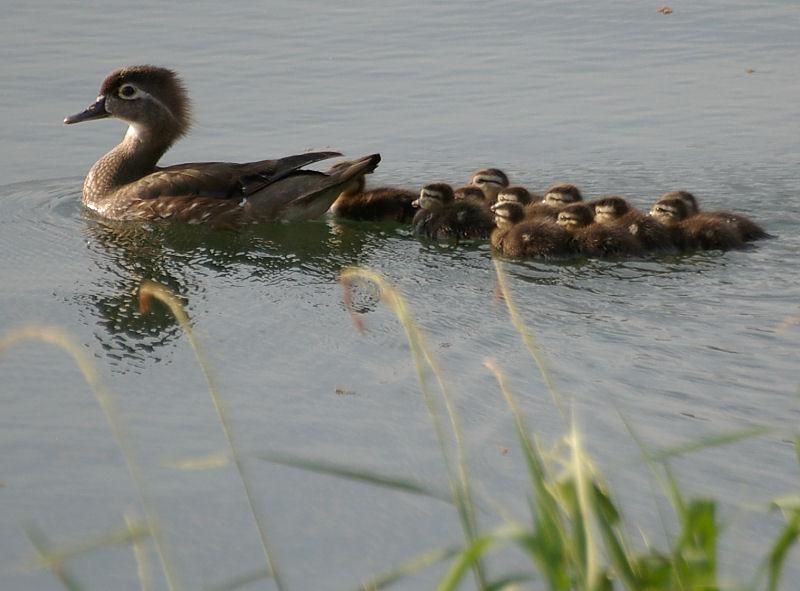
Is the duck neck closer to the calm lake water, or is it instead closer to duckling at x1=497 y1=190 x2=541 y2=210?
the calm lake water

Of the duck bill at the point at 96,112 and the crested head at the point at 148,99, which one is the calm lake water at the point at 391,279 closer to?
the duck bill at the point at 96,112

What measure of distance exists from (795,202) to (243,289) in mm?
2857

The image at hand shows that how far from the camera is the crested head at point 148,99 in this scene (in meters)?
7.74

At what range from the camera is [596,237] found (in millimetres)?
6273

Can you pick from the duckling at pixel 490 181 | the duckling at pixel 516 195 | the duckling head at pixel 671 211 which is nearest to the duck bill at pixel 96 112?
the duckling at pixel 490 181

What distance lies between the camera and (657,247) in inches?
249

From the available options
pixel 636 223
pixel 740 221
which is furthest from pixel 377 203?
pixel 740 221

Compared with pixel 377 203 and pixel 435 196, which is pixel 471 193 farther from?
pixel 377 203

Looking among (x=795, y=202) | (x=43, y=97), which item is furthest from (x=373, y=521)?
(x=43, y=97)

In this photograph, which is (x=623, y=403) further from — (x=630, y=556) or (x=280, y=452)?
(x=630, y=556)

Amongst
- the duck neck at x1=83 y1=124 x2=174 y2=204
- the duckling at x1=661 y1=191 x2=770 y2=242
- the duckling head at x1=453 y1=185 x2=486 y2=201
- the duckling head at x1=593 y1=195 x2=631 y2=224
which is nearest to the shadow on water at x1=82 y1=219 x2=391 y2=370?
Result: the duck neck at x1=83 y1=124 x2=174 y2=204

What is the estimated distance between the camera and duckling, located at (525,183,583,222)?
677 cm

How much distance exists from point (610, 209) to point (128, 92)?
113 inches

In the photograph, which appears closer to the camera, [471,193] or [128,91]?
[471,193]
